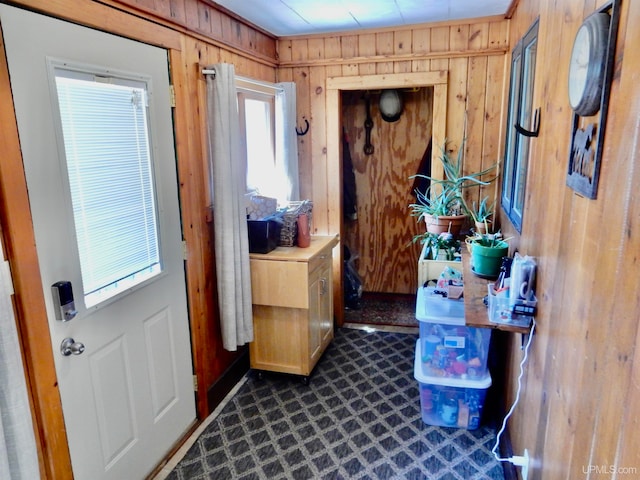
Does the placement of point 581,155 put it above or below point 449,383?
above

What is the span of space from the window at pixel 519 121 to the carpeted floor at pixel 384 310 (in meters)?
1.51

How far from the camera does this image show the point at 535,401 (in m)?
1.56

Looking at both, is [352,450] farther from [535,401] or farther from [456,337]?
[535,401]

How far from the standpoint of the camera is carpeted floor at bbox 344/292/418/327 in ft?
12.4

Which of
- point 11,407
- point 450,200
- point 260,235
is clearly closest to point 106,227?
point 11,407

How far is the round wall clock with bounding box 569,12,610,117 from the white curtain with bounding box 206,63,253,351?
67.4 inches

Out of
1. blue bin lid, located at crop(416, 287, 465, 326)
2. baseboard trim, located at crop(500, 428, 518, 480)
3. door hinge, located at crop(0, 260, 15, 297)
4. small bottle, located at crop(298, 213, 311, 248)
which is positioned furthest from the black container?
baseboard trim, located at crop(500, 428, 518, 480)

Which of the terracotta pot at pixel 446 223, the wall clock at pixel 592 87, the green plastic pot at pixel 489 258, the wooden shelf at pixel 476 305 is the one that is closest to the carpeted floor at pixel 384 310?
the terracotta pot at pixel 446 223

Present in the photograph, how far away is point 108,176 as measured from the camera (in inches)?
68.6

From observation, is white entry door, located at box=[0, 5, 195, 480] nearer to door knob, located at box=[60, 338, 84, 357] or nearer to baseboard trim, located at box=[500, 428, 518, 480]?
door knob, located at box=[60, 338, 84, 357]

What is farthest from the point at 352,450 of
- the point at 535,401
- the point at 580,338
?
the point at 580,338

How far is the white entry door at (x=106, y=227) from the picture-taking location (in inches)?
57.6

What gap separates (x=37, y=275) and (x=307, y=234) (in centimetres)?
169

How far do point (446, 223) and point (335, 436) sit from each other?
1.49 metres
